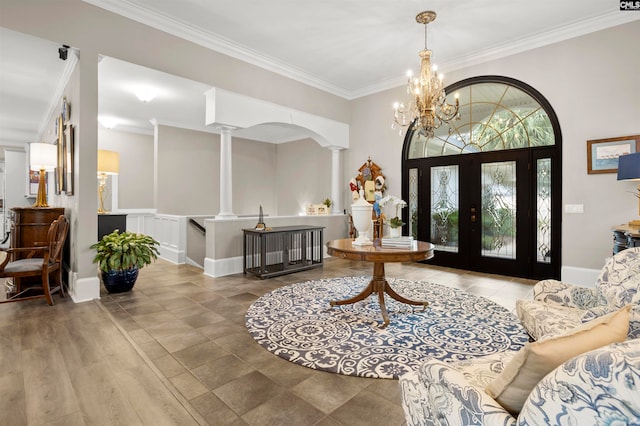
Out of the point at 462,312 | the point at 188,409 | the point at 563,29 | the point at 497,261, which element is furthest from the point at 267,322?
the point at 563,29

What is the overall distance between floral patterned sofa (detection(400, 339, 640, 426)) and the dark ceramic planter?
13.2 ft

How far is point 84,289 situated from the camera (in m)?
3.66

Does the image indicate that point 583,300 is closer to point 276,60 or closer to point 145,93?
point 276,60

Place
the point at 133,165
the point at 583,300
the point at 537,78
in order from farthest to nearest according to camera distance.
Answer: the point at 133,165 < the point at 537,78 < the point at 583,300

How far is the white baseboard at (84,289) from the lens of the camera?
3.63m

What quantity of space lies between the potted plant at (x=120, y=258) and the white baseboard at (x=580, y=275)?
5.63 m

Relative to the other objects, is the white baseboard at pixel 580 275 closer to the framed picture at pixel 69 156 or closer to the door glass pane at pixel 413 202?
the door glass pane at pixel 413 202

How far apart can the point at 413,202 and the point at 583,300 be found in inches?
160

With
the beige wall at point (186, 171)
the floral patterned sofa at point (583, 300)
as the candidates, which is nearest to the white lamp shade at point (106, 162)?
the beige wall at point (186, 171)

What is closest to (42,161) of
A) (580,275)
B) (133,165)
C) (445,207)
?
(133,165)

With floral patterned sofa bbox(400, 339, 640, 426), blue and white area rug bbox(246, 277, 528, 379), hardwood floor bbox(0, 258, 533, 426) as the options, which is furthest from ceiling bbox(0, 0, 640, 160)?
floral patterned sofa bbox(400, 339, 640, 426)

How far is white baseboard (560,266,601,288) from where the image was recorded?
424 cm

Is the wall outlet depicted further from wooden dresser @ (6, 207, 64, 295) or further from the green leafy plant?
wooden dresser @ (6, 207, 64, 295)

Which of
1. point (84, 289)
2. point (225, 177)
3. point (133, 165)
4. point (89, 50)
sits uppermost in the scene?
point (89, 50)
